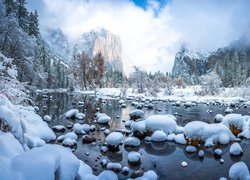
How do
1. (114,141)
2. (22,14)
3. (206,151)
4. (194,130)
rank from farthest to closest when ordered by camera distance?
1. (22,14)
2. (194,130)
3. (114,141)
4. (206,151)

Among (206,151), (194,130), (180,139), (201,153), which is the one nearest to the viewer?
(201,153)

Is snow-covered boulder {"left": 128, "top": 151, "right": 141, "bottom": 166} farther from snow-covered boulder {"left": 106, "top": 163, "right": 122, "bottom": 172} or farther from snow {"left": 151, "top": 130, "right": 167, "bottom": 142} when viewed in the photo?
snow {"left": 151, "top": 130, "right": 167, "bottom": 142}

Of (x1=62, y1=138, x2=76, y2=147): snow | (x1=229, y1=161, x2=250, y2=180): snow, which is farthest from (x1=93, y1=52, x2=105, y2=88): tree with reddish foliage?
(x1=229, y1=161, x2=250, y2=180): snow

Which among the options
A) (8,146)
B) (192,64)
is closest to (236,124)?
(8,146)

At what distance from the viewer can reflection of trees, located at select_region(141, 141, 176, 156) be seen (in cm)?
1152

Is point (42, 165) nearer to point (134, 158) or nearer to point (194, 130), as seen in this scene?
point (134, 158)

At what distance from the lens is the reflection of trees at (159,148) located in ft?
37.8

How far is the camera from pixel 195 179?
847 centimetres

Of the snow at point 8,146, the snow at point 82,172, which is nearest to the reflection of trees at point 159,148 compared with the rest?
the snow at point 82,172

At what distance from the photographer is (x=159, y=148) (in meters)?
12.2

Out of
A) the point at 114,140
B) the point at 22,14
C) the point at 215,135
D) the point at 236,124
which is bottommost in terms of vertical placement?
the point at 114,140

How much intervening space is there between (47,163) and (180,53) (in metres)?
199

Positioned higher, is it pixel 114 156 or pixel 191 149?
pixel 191 149

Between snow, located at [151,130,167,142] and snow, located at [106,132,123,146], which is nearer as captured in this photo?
snow, located at [106,132,123,146]
